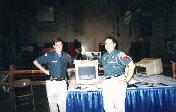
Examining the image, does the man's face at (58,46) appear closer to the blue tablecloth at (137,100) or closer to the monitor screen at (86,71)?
the monitor screen at (86,71)

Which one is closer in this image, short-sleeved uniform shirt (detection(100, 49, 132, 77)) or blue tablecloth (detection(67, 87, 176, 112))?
short-sleeved uniform shirt (detection(100, 49, 132, 77))

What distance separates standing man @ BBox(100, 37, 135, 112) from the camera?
5176mm

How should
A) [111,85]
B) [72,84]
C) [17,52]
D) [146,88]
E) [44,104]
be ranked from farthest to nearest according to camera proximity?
[17,52] < [44,104] < [72,84] < [146,88] < [111,85]

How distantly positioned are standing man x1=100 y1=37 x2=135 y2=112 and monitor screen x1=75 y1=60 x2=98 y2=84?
1.89 feet

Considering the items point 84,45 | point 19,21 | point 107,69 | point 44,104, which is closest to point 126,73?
point 107,69

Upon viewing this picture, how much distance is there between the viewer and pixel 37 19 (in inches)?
818

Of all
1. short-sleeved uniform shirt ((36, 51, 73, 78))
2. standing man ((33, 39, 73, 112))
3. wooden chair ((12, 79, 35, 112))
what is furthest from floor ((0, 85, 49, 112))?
short-sleeved uniform shirt ((36, 51, 73, 78))

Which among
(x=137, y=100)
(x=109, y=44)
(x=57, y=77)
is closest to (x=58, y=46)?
(x=57, y=77)

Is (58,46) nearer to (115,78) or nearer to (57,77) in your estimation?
(57,77)

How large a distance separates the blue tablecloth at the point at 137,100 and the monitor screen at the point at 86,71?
0.55m

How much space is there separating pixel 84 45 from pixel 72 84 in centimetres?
1489

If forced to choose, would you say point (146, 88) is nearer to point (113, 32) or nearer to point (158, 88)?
point (158, 88)

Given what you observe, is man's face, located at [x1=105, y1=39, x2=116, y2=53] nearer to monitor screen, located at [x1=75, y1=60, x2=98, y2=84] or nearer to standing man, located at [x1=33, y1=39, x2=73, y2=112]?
monitor screen, located at [x1=75, y1=60, x2=98, y2=84]

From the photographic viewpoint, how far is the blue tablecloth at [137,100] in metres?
5.41
